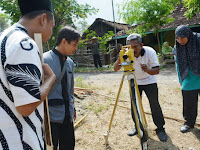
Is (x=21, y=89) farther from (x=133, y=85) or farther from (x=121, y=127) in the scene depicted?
(x=121, y=127)

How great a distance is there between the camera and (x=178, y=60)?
10.7ft

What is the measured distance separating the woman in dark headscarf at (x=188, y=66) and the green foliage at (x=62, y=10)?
7208 millimetres

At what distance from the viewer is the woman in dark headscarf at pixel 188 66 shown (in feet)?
9.96

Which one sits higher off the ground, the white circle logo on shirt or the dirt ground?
the white circle logo on shirt

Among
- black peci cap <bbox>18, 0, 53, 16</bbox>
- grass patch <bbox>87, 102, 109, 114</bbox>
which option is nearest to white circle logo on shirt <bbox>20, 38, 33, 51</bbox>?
black peci cap <bbox>18, 0, 53, 16</bbox>

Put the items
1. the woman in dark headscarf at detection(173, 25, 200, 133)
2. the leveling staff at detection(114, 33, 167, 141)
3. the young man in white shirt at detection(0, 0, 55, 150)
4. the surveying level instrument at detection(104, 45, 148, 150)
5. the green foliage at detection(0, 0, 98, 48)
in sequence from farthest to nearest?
1. the green foliage at detection(0, 0, 98, 48)
2. the woman in dark headscarf at detection(173, 25, 200, 133)
3. the leveling staff at detection(114, 33, 167, 141)
4. the surveying level instrument at detection(104, 45, 148, 150)
5. the young man in white shirt at detection(0, 0, 55, 150)

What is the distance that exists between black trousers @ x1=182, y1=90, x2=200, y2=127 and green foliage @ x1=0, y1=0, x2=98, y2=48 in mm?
7616

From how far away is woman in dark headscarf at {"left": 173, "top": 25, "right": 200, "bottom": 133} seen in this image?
9.96 ft

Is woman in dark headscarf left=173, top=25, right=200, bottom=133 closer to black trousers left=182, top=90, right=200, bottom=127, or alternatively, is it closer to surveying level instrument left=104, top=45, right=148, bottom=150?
black trousers left=182, top=90, right=200, bottom=127

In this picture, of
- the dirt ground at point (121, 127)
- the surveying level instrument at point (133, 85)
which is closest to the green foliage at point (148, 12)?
the dirt ground at point (121, 127)

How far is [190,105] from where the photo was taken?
3.29 metres

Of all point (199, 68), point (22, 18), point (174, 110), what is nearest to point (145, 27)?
point (174, 110)

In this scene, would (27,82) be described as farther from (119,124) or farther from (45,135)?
(119,124)

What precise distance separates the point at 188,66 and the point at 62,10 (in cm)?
855
